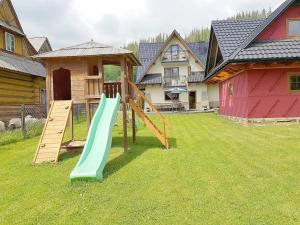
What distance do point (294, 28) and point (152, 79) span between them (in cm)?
2261

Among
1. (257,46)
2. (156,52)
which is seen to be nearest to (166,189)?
(257,46)

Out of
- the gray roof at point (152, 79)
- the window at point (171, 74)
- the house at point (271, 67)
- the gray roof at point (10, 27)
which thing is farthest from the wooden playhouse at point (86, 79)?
the window at point (171, 74)

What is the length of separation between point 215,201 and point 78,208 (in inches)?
93.9

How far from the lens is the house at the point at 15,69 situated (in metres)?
19.9

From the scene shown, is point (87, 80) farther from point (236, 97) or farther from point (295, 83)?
point (295, 83)

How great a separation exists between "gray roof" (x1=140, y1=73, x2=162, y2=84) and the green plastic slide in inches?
1108

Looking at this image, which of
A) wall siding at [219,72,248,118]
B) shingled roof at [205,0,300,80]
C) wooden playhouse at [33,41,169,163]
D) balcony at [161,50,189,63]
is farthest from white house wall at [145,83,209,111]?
wooden playhouse at [33,41,169,163]

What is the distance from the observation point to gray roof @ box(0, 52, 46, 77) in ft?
65.0

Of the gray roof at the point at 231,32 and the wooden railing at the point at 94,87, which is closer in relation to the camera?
the wooden railing at the point at 94,87

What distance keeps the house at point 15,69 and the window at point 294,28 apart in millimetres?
15784

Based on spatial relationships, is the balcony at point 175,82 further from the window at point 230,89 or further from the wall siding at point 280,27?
the wall siding at point 280,27

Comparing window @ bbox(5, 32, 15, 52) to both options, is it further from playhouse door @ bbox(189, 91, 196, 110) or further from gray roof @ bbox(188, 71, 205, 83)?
playhouse door @ bbox(189, 91, 196, 110)

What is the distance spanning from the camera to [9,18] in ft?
75.8

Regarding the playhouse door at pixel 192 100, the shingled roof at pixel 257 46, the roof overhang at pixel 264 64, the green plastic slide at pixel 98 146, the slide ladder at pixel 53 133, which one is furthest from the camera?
the playhouse door at pixel 192 100
